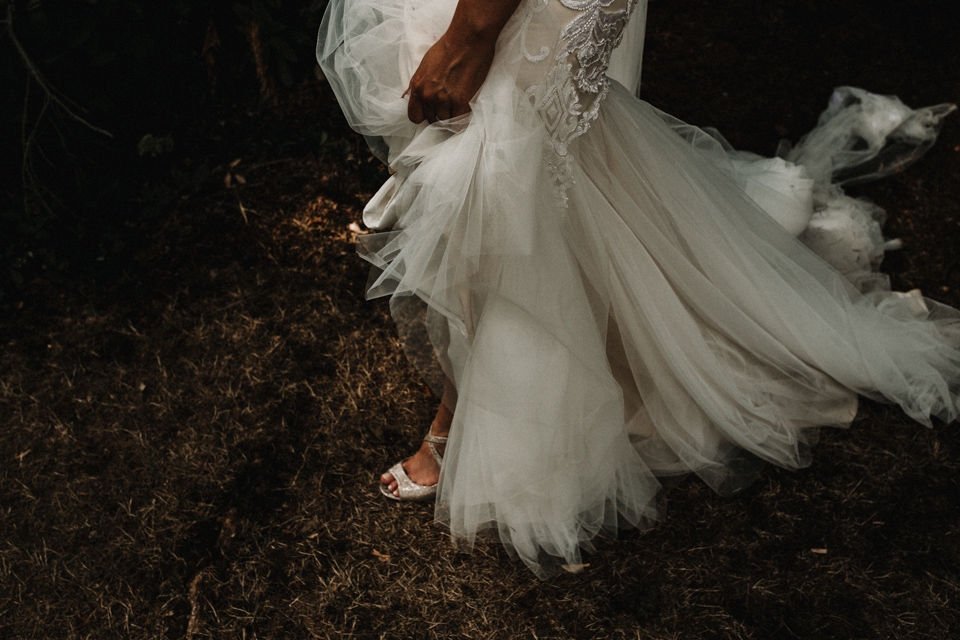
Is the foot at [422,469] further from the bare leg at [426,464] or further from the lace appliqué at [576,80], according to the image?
the lace appliqué at [576,80]

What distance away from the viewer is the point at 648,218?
1820mm

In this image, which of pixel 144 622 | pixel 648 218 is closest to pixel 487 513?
pixel 648 218

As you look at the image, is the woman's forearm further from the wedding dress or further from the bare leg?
the bare leg

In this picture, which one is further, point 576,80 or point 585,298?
point 585,298

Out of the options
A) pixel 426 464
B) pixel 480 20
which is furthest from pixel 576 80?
pixel 426 464

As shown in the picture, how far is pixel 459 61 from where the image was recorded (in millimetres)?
1389

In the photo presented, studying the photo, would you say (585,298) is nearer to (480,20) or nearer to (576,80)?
(576,80)

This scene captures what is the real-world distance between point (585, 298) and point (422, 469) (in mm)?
756

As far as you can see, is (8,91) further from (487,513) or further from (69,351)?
(487,513)

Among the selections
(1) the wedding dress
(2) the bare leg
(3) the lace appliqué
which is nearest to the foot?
(2) the bare leg

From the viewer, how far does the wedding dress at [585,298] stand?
1471 mm

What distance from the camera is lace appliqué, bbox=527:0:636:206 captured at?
1382mm

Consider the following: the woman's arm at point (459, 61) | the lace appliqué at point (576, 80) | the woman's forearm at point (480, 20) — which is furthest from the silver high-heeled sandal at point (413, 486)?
the woman's forearm at point (480, 20)

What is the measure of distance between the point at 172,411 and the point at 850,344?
204 centimetres
